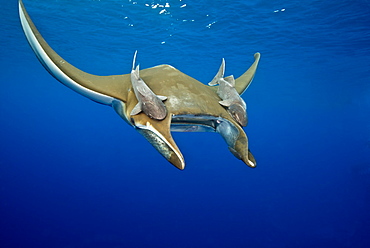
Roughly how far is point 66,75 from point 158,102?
1.19 metres

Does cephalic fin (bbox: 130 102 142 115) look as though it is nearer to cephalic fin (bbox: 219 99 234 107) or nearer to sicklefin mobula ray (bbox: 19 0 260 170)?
sicklefin mobula ray (bbox: 19 0 260 170)

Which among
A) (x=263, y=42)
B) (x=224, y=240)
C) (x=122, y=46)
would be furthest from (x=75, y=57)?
(x=224, y=240)

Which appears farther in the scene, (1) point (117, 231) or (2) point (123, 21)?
(2) point (123, 21)

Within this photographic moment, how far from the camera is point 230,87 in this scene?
9.45 ft

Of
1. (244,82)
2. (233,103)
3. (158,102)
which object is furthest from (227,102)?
(244,82)

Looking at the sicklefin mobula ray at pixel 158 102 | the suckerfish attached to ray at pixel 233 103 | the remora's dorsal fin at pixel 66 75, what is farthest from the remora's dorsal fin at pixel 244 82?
the remora's dorsal fin at pixel 66 75

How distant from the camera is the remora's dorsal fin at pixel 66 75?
7.39 feet

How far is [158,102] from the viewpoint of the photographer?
212 centimetres

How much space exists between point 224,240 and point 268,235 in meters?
2.07

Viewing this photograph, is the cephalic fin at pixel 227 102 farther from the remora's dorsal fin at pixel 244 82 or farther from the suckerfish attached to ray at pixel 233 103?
the remora's dorsal fin at pixel 244 82

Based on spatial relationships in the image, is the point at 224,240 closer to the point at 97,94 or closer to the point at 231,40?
the point at 97,94

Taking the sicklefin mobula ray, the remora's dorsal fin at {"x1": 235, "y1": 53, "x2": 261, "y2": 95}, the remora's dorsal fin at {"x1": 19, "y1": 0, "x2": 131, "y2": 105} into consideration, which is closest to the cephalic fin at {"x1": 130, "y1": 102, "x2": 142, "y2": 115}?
the sicklefin mobula ray

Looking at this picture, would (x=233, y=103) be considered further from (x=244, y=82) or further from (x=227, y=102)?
(x=244, y=82)

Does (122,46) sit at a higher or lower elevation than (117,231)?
higher
